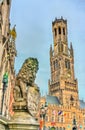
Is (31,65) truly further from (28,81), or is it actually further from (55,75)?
(55,75)

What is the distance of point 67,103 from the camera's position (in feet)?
315

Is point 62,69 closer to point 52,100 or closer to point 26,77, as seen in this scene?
point 52,100

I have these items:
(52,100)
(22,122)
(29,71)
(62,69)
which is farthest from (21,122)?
(62,69)

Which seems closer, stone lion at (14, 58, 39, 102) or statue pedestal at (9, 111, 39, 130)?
statue pedestal at (9, 111, 39, 130)

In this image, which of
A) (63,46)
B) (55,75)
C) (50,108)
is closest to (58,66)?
(55,75)

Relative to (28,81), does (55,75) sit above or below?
above

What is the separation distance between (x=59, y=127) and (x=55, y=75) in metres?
25.7

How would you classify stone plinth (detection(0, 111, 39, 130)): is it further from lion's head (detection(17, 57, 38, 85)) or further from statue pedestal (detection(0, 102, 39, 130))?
lion's head (detection(17, 57, 38, 85))

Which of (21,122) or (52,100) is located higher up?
(52,100)

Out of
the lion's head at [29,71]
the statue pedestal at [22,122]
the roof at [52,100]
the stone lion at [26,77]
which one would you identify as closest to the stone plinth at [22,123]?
the statue pedestal at [22,122]

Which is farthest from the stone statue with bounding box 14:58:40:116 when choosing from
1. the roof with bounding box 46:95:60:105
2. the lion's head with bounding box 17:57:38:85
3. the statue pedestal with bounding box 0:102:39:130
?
the roof with bounding box 46:95:60:105

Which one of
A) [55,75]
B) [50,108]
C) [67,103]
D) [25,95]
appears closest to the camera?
[25,95]

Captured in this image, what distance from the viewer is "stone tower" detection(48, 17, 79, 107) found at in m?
98.8

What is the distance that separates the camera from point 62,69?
10531 centimetres
